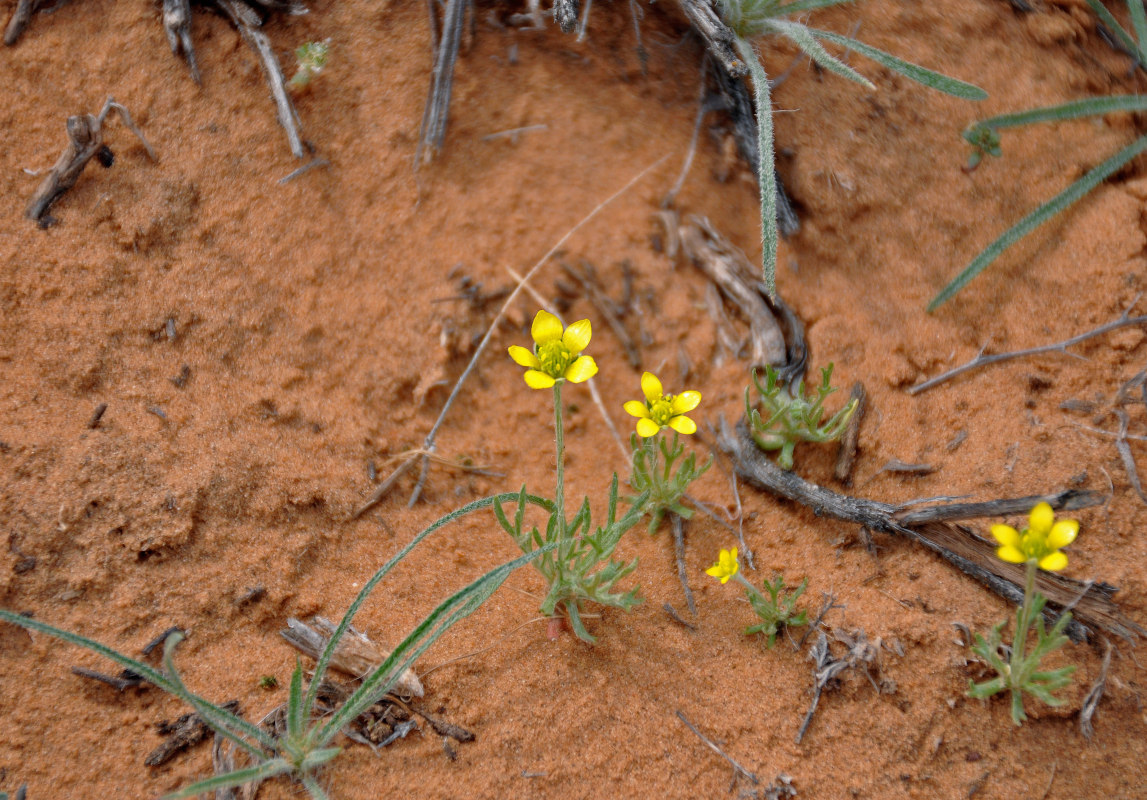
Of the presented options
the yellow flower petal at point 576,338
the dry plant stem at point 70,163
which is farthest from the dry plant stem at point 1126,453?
the dry plant stem at point 70,163

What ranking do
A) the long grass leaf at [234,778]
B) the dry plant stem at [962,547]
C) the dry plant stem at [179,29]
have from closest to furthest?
the long grass leaf at [234,778] → the dry plant stem at [962,547] → the dry plant stem at [179,29]

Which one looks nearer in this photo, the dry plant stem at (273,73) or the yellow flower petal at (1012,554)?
the yellow flower petal at (1012,554)

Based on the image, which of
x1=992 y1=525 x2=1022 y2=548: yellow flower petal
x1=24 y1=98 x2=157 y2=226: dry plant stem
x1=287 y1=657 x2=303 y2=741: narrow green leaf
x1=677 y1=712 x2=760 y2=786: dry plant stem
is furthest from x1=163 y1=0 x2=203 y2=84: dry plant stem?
x1=992 y1=525 x2=1022 y2=548: yellow flower petal

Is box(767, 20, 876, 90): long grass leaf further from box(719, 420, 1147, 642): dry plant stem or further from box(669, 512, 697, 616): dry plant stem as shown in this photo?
box(669, 512, 697, 616): dry plant stem

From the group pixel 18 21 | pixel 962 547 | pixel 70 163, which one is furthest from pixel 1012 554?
pixel 18 21

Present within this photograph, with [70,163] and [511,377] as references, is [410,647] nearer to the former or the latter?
[511,377]

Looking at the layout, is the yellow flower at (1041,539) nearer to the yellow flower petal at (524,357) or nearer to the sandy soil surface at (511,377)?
the sandy soil surface at (511,377)
